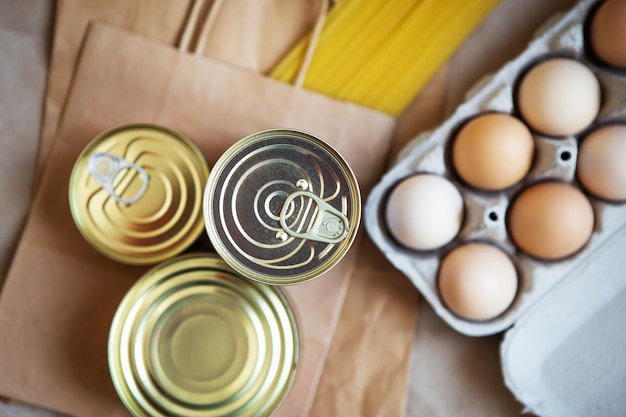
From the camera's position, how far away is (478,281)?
836mm

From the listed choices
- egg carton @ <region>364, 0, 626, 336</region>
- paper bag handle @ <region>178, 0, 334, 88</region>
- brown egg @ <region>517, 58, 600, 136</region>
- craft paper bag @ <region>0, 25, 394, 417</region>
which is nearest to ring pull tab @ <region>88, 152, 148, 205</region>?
craft paper bag @ <region>0, 25, 394, 417</region>

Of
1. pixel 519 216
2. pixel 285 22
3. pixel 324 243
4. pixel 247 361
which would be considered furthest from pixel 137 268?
pixel 519 216

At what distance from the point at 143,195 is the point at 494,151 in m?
0.58

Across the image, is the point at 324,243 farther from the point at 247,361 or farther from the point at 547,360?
the point at 547,360

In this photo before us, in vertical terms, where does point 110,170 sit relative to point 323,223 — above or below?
below

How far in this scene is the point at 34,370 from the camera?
938mm

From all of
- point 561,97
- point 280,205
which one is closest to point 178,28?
point 280,205

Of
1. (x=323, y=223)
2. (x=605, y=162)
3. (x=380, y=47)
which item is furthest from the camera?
(x=380, y=47)

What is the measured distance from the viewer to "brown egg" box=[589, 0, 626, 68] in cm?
83

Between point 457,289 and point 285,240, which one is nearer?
point 285,240

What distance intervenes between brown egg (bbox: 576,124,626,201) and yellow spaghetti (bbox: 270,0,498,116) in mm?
310

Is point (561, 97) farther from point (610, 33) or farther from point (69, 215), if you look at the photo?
point (69, 215)

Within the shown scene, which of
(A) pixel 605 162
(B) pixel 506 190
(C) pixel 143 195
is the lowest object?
(C) pixel 143 195

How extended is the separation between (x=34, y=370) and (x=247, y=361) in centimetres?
39
